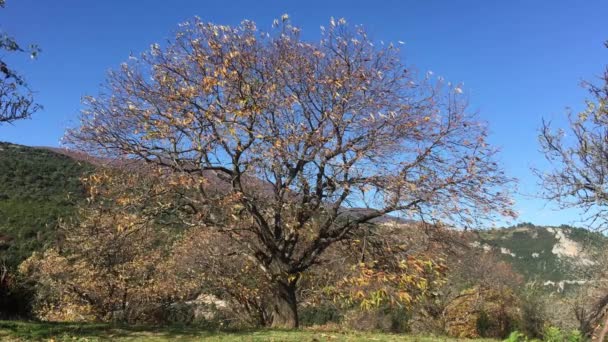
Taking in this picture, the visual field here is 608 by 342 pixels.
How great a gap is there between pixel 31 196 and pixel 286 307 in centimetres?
3730

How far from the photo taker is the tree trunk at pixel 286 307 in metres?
13.4

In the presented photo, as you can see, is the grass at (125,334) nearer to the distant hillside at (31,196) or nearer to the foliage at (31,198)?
the foliage at (31,198)

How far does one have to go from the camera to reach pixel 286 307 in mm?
13570

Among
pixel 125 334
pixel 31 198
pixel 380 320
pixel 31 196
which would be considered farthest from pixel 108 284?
pixel 31 196

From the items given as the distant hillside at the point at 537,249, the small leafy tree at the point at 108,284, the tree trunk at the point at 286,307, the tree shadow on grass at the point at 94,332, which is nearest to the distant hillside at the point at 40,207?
the distant hillside at the point at 537,249

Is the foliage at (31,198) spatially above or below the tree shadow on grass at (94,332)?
above

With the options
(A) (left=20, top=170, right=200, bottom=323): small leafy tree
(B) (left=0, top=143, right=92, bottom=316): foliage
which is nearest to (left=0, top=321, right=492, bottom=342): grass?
(A) (left=20, top=170, right=200, bottom=323): small leafy tree

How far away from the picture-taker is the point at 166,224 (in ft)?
41.5

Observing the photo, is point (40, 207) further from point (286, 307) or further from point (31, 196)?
point (286, 307)

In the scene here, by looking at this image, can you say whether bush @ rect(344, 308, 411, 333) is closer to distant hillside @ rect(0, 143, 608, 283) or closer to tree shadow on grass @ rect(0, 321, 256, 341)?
distant hillside @ rect(0, 143, 608, 283)

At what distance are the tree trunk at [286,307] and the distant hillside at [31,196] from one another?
16043mm

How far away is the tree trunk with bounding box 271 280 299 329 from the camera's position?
43.9 ft

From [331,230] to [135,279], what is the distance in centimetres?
1310

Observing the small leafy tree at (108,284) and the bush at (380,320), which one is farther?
the bush at (380,320)
